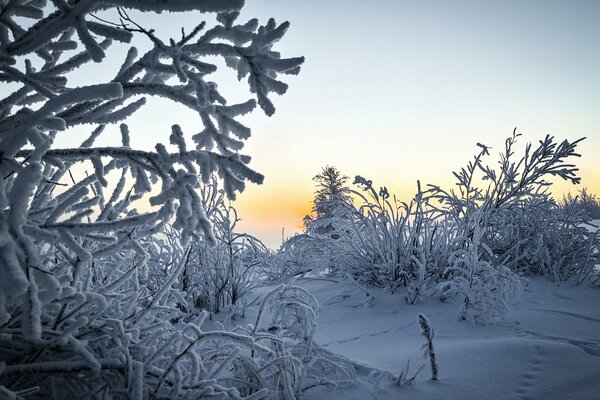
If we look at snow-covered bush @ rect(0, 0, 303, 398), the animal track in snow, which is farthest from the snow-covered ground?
snow-covered bush @ rect(0, 0, 303, 398)

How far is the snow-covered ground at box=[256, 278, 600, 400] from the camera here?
1.73 metres

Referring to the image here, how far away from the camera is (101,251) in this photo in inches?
55.6

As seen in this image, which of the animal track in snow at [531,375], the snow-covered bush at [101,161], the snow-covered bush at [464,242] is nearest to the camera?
the snow-covered bush at [101,161]

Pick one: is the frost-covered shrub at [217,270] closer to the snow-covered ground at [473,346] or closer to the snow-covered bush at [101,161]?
the snow-covered ground at [473,346]

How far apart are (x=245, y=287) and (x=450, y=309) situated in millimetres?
1910

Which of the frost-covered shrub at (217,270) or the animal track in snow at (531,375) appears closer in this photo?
the animal track in snow at (531,375)

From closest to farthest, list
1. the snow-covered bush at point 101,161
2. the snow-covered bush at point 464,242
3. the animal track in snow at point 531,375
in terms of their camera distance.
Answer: the snow-covered bush at point 101,161
the animal track in snow at point 531,375
the snow-covered bush at point 464,242

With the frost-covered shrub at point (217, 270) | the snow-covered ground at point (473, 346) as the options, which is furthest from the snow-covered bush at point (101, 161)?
the frost-covered shrub at point (217, 270)

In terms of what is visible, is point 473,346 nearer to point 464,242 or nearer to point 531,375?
point 531,375

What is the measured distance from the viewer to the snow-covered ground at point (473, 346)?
1733 millimetres

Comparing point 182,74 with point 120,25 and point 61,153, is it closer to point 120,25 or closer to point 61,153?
point 120,25

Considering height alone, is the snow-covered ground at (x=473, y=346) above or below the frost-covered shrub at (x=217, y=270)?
below

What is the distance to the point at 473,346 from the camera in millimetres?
2250

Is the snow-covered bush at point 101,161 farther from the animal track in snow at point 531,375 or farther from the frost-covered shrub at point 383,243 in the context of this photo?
the frost-covered shrub at point 383,243
